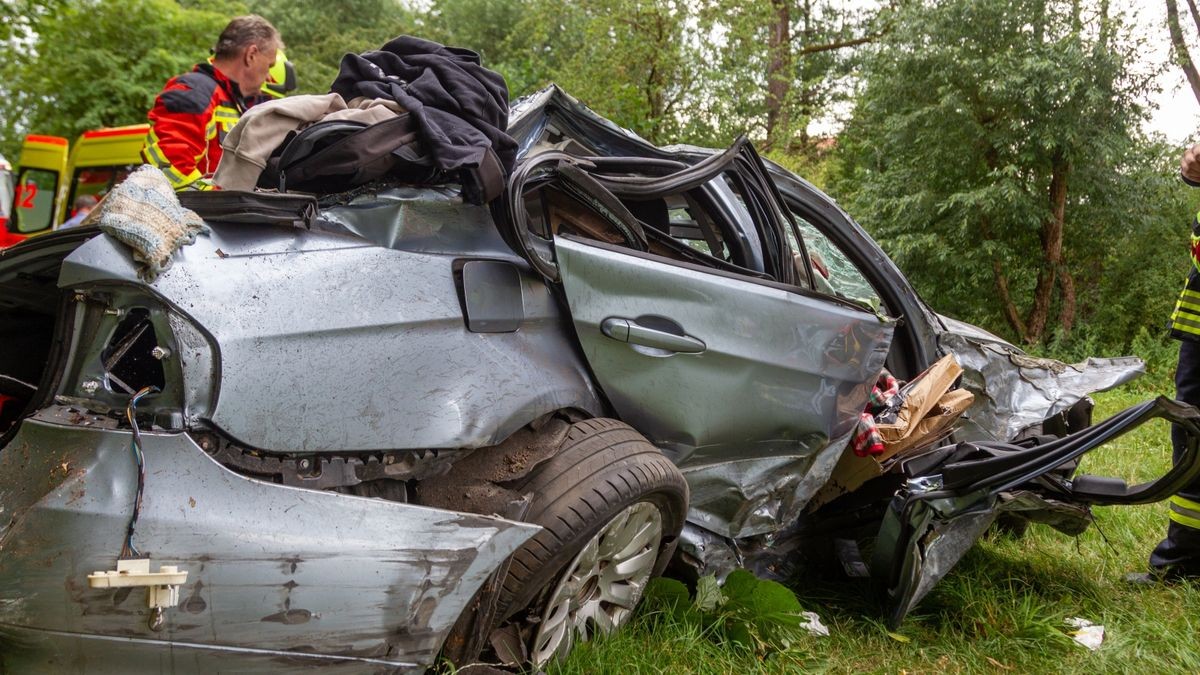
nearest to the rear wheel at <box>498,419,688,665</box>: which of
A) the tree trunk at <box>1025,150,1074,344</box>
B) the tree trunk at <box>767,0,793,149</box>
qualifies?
the tree trunk at <box>1025,150,1074,344</box>

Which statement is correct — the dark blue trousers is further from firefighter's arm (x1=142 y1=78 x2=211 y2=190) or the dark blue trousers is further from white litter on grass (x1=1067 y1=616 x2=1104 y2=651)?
firefighter's arm (x1=142 y1=78 x2=211 y2=190)

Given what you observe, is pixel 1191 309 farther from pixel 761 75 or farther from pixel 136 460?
pixel 761 75

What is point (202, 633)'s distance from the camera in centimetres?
169

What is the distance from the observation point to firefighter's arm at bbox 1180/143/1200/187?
11.5ft

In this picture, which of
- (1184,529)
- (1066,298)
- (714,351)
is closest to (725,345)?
(714,351)

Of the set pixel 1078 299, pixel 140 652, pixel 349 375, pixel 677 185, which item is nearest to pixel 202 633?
pixel 140 652

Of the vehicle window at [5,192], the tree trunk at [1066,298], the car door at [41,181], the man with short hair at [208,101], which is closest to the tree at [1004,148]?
the tree trunk at [1066,298]

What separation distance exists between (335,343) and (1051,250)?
470 inches

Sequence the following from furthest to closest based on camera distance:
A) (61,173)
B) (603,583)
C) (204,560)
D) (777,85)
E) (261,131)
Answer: (777,85) → (61,173) → (603,583) → (261,131) → (204,560)

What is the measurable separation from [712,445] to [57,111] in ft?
55.4

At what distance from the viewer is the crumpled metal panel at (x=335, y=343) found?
1.80 metres

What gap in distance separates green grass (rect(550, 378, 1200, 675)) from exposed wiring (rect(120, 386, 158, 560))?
1108mm

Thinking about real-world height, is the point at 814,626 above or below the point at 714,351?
below

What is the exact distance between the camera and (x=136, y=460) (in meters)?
1.70
